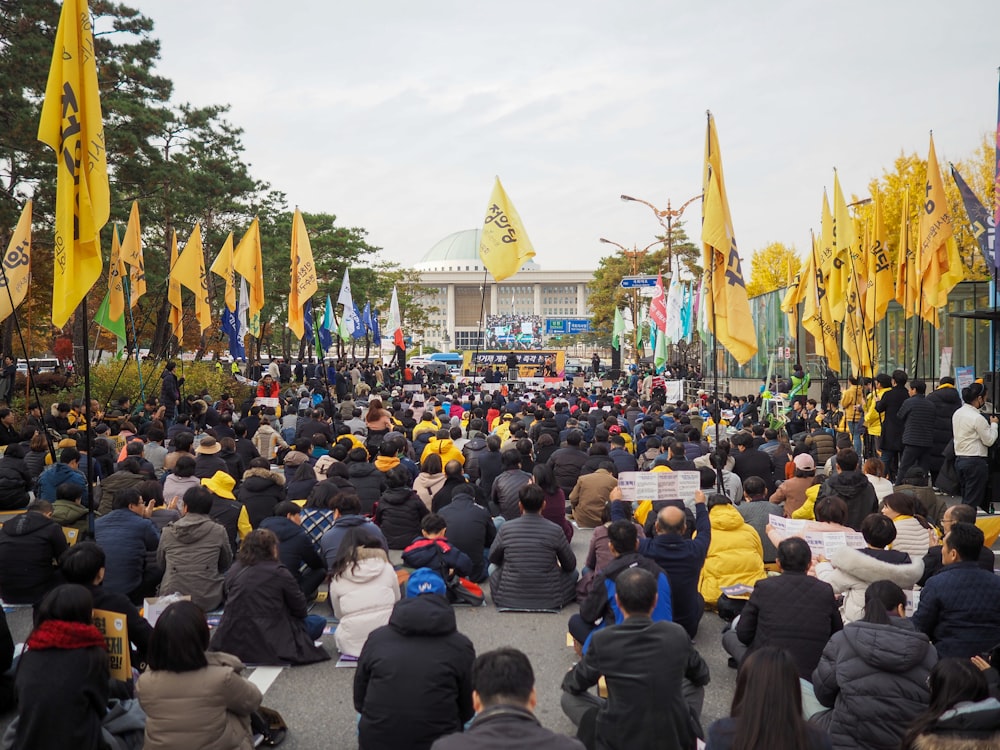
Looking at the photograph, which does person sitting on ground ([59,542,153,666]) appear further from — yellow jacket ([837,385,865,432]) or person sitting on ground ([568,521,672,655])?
yellow jacket ([837,385,865,432])

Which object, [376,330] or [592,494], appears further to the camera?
[376,330]

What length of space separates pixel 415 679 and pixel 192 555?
3.33m

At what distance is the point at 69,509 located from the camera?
7195 millimetres

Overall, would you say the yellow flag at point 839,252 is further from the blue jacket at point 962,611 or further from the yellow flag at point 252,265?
the yellow flag at point 252,265

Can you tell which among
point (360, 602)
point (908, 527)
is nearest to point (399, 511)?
point (360, 602)

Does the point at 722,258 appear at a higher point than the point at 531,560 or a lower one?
higher

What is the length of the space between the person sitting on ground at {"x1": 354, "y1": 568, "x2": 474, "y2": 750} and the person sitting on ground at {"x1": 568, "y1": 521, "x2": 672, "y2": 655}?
4.13 ft

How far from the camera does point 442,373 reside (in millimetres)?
50656

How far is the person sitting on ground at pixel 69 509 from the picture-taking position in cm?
717

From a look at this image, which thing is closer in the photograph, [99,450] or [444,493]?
[444,493]

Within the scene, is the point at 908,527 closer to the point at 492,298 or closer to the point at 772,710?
the point at 772,710

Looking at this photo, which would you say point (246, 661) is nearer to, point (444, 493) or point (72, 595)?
point (72, 595)

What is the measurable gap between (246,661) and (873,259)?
12.4 meters

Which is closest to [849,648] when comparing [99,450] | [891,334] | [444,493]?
[444,493]
